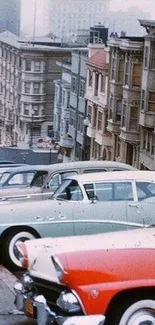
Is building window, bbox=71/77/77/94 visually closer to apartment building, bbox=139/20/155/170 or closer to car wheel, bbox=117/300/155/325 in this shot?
apartment building, bbox=139/20/155/170

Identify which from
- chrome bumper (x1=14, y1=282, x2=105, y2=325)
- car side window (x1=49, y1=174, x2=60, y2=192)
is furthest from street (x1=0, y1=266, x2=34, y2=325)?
car side window (x1=49, y1=174, x2=60, y2=192)

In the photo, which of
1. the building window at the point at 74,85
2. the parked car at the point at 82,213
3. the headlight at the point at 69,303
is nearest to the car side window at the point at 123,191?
the parked car at the point at 82,213

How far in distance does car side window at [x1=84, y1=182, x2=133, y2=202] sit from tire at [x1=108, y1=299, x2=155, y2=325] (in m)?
3.01

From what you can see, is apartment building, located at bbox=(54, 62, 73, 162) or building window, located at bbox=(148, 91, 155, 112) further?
apartment building, located at bbox=(54, 62, 73, 162)

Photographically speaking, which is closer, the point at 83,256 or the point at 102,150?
the point at 83,256

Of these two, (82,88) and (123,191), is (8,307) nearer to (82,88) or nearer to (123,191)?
(123,191)

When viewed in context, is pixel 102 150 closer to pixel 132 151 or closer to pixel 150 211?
pixel 132 151

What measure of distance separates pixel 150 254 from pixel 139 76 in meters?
26.5

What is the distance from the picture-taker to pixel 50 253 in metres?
5.14

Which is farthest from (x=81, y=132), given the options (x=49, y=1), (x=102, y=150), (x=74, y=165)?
(x=49, y=1)

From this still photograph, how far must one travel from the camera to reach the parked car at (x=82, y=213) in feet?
25.0

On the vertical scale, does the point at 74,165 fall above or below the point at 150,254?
below

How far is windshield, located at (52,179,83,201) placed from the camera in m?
8.03

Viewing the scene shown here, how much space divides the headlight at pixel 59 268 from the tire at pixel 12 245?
2640 millimetres
